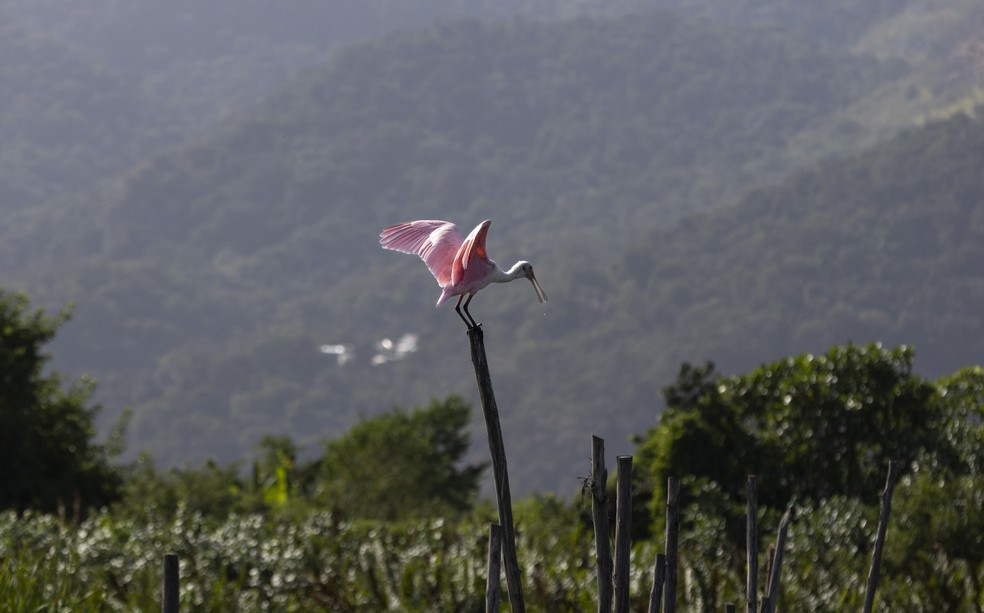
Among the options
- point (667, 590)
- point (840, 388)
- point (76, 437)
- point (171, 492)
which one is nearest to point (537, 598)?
point (667, 590)

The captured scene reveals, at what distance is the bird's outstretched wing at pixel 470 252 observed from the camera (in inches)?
153

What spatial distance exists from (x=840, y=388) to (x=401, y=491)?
85.8 ft

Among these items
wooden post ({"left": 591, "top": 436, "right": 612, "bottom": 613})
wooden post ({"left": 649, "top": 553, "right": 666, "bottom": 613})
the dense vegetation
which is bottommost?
wooden post ({"left": 649, "top": 553, "right": 666, "bottom": 613})

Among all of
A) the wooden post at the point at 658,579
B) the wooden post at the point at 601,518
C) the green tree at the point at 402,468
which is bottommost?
the wooden post at the point at 658,579

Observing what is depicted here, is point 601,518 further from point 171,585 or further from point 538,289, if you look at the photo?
point 171,585

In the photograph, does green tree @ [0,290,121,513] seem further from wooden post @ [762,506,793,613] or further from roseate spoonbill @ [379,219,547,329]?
roseate spoonbill @ [379,219,547,329]

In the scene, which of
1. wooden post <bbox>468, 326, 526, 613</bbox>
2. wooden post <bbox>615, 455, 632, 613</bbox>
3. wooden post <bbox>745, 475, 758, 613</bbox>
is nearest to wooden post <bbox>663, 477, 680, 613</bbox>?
wooden post <bbox>615, 455, 632, 613</bbox>

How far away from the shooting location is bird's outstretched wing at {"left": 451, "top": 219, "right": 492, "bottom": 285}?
153 inches

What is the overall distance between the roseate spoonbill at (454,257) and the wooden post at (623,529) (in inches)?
23.9

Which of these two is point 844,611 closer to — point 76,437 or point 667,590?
point 667,590

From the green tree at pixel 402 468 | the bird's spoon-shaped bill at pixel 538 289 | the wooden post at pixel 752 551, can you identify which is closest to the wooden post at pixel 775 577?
the wooden post at pixel 752 551

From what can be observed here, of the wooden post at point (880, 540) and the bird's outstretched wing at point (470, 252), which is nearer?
the bird's outstretched wing at point (470, 252)

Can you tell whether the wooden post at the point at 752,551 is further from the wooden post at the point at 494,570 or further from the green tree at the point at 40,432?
the green tree at the point at 40,432

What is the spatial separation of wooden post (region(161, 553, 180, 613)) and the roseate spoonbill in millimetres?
1098
